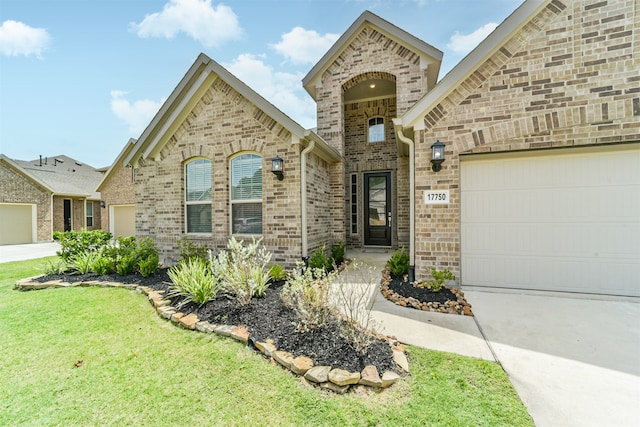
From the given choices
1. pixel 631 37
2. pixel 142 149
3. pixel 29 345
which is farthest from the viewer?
pixel 142 149

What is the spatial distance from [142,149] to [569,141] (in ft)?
34.5

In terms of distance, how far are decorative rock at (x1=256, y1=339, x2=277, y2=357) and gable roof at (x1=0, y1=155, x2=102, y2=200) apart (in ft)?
70.7

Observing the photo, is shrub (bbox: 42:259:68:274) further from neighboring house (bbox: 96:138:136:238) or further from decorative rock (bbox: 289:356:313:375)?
neighboring house (bbox: 96:138:136:238)

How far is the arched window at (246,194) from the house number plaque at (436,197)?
3908 millimetres

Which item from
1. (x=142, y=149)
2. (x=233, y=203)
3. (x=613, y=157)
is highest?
(x=142, y=149)

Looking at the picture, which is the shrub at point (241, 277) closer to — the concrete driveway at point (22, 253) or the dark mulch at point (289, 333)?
the dark mulch at point (289, 333)

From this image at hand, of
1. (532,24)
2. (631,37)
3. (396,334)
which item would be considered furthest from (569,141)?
(396,334)

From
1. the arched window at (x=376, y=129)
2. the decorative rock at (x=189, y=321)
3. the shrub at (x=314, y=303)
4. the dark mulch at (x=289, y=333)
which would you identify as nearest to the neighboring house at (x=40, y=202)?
the decorative rock at (x=189, y=321)

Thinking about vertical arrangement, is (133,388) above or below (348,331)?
below

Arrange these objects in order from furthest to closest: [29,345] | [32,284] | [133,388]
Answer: [32,284], [29,345], [133,388]

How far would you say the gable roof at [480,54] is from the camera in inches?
185

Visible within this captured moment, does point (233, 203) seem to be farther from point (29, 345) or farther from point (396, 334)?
point (396, 334)

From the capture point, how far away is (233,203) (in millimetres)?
7047

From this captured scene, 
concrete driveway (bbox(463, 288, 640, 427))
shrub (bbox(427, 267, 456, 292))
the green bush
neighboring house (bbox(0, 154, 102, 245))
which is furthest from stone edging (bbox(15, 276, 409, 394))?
neighboring house (bbox(0, 154, 102, 245))
